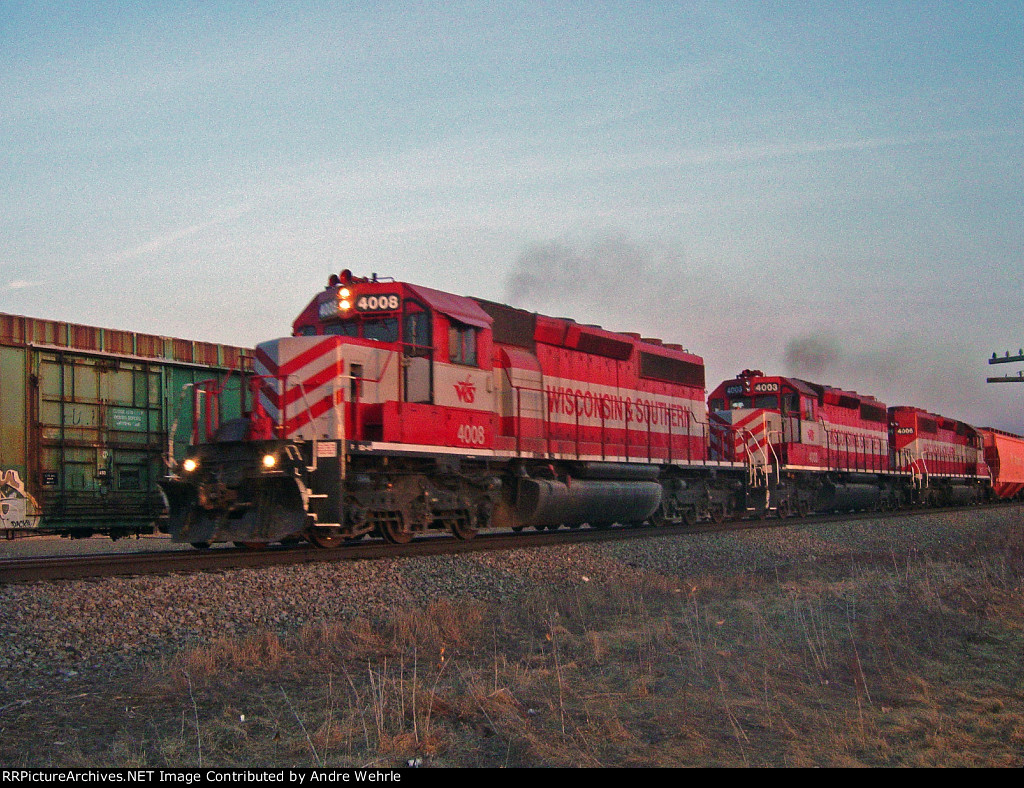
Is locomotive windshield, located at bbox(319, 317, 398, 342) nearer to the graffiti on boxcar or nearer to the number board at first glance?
the number board

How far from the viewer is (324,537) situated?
12000 millimetres

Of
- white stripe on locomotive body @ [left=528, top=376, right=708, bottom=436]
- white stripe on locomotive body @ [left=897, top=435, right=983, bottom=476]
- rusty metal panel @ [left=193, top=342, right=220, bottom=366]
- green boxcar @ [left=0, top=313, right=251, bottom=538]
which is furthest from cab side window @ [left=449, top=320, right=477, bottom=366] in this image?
white stripe on locomotive body @ [left=897, top=435, right=983, bottom=476]

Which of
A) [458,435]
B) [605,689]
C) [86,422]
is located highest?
[86,422]

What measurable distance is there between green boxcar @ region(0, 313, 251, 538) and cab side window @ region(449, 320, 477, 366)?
12.6ft

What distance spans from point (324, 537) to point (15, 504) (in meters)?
6.01

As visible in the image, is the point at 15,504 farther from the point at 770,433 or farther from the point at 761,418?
the point at 770,433

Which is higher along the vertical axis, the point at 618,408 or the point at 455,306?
the point at 455,306

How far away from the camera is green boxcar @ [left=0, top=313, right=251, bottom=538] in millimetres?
14852

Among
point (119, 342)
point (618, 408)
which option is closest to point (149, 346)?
point (119, 342)

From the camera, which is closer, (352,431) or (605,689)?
(605,689)

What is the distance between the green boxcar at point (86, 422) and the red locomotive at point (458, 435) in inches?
122

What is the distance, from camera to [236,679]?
233 inches
